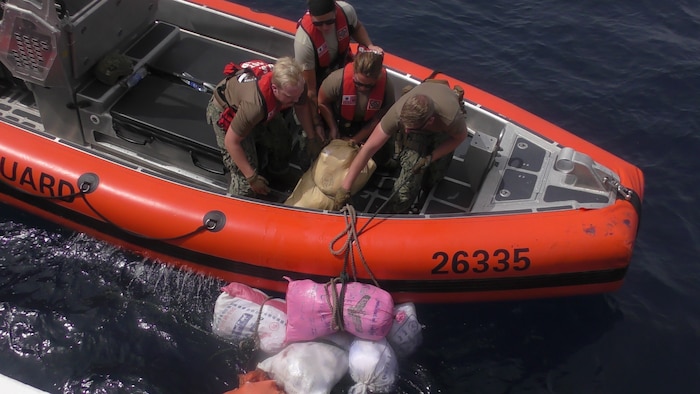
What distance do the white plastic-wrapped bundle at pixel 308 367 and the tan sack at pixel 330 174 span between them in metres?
1.03

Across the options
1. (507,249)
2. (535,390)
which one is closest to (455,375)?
(535,390)

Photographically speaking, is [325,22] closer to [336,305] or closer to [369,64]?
[369,64]

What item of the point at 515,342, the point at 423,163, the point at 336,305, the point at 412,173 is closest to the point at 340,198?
the point at 412,173

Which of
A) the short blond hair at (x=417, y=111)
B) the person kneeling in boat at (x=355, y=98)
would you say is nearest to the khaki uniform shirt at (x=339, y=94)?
the person kneeling in boat at (x=355, y=98)

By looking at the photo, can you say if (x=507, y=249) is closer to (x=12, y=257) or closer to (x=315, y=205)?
(x=315, y=205)

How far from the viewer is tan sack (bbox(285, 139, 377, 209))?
16.2ft

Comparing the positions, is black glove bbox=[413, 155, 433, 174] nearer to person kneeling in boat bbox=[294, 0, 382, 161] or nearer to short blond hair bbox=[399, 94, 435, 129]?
short blond hair bbox=[399, 94, 435, 129]

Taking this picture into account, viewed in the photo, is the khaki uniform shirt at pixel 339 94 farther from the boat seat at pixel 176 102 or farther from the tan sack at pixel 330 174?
the boat seat at pixel 176 102

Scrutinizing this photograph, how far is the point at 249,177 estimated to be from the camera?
4.82m

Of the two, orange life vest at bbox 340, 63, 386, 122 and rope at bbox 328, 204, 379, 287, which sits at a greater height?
orange life vest at bbox 340, 63, 386, 122

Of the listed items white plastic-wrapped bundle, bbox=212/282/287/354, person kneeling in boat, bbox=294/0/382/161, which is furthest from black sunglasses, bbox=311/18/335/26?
white plastic-wrapped bundle, bbox=212/282/287/354

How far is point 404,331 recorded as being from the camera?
4797 millimetres

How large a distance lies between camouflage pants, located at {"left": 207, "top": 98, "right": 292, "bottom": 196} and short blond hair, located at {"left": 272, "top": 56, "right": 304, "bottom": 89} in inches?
27.0

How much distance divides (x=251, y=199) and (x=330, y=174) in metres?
0.61
